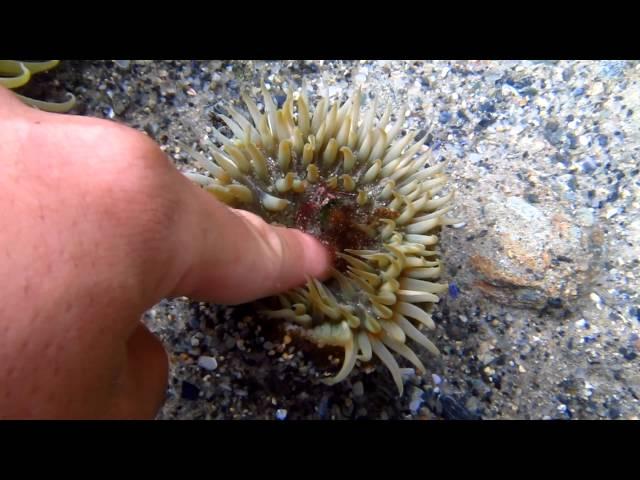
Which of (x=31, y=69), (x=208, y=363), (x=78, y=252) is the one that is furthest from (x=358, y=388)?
(x=31, y=69)

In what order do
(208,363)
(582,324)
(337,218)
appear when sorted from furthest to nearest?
(582,324) → (337,218) → (208,363)

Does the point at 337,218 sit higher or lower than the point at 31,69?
lower

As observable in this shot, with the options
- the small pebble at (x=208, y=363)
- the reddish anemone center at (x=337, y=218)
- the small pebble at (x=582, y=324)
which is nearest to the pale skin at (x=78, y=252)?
the small pebble at (x=208, y=363)

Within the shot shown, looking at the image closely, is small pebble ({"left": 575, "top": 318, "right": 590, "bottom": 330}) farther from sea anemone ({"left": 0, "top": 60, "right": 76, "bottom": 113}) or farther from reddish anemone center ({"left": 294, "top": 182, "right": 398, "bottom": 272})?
sea anemone ({"left": 0, "top": 60, "right": 76, "bottom": 113})

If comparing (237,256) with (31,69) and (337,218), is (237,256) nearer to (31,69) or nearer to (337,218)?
(337,218)

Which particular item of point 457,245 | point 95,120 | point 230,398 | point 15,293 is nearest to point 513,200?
point 457,245

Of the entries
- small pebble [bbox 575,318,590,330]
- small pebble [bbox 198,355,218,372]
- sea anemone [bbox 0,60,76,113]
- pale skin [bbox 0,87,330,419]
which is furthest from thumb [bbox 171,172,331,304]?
small pebble [bbox 575,318,590,330]
